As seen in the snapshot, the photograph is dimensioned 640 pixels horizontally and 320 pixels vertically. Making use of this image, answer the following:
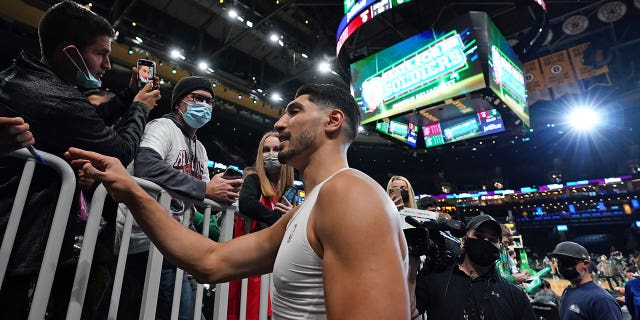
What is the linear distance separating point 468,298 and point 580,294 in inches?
78.1

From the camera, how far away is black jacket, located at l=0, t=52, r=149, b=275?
1287 mm

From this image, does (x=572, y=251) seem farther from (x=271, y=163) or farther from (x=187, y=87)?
(x=187, y=87)

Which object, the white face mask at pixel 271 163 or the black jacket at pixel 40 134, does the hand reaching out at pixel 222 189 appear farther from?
the white face mask at pixel 271 163

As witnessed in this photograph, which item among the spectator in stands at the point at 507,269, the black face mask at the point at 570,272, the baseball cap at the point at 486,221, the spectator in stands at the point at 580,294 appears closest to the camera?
the baseball cap at the point at 486,221

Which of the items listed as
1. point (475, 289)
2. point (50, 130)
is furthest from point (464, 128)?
point (50, 130)

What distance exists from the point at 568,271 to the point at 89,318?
4.91 m

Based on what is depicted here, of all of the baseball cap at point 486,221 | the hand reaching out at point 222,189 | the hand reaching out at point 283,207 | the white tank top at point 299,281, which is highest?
the hand reaching out at point 222,189

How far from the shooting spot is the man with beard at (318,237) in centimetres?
89

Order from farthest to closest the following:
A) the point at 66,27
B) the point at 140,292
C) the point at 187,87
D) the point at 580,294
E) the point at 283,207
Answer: the point at 580,294 → the point at 283,207 → the point at 187,87 → the point at 140,292 → the point at 66,27

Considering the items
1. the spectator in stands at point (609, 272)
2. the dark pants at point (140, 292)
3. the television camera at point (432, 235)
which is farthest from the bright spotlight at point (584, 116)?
the dark pants at point (140, 292)

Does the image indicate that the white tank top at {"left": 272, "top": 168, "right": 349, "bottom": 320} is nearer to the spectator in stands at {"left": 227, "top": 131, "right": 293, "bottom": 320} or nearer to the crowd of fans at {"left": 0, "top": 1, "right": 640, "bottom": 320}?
the crowd of fans at {"left": 0, "top": 1, "right": 640, "bottom": 320}

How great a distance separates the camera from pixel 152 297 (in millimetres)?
1634

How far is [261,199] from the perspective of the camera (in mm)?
2887

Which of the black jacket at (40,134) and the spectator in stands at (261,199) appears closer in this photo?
the black jacket at (40,134)
